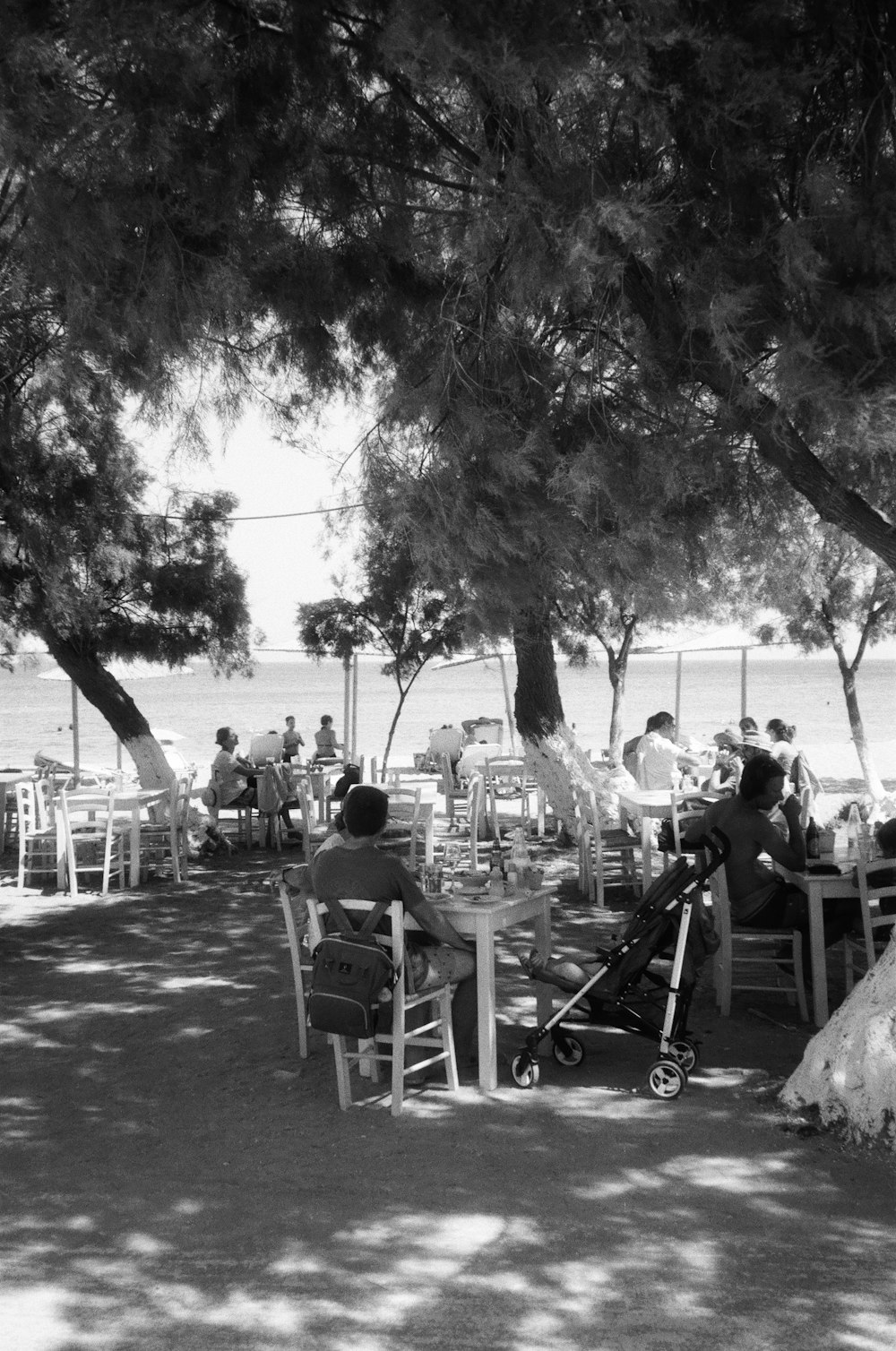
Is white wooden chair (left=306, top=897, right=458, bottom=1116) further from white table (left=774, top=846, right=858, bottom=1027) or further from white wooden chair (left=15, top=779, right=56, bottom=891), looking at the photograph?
white wooden chair (left=15, top=779, right=56, bottom=891)

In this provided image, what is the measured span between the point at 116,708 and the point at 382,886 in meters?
8.22

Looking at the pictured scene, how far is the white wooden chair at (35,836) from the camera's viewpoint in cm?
1005

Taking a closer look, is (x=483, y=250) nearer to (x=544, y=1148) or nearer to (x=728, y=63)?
(x=728, y=63)

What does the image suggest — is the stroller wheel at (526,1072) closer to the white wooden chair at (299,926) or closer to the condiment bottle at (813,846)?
the white wooden chair at (299,926)

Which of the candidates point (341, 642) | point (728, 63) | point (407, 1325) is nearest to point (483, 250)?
point (728, 63)

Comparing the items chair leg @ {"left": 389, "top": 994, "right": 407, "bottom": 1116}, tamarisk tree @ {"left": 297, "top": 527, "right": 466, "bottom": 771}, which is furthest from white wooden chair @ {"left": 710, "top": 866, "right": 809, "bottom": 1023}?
tamarisk tree @ {"left": 297, "top": 527, "right": 466, "bottom": 771}

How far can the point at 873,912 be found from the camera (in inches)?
229

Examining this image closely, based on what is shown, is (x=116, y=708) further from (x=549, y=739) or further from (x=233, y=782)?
(x=549, y=739)

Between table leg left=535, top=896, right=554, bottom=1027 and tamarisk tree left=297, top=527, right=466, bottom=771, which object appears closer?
table leg left=535, top=896, right=554, bottom=1027

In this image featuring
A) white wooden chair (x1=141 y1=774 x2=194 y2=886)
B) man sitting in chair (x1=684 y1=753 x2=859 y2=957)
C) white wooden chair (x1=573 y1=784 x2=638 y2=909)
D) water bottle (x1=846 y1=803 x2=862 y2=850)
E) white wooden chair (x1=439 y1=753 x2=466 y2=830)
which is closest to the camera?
man sitting in chair (x1=684 y1=753 x2=859 y2=957)

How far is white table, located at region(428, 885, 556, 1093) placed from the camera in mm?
4871

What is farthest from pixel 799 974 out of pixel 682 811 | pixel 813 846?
pixel 682 811

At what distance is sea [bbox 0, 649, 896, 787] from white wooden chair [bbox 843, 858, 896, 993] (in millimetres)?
13517

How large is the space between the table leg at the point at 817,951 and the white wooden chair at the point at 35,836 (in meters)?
6.42
